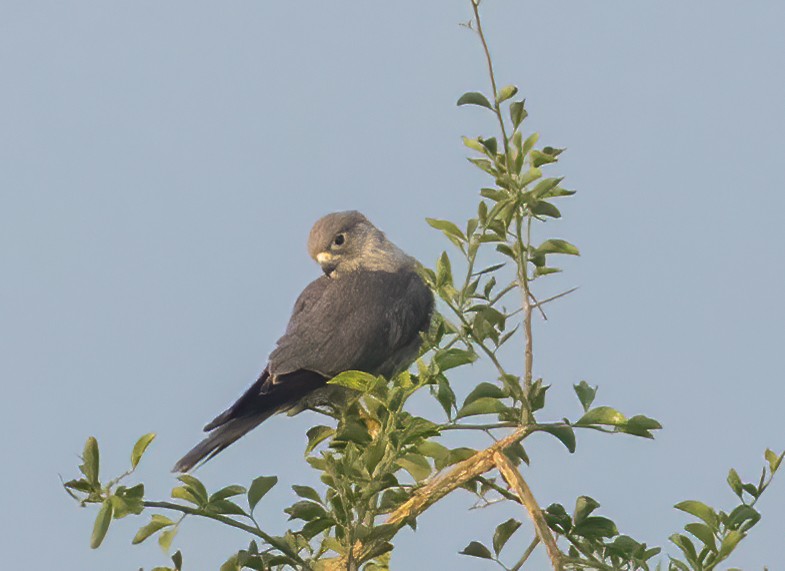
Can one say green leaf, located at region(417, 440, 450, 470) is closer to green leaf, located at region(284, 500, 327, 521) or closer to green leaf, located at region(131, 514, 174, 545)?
green leaf, located at region(284, 500, 327, 521)

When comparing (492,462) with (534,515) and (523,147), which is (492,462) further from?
(523,147)

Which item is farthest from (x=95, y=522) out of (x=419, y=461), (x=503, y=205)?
(x=503, y=205)

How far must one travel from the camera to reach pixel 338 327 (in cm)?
468

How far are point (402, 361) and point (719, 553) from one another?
7.15 ft

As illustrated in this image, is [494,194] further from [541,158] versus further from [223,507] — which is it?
[223,507]

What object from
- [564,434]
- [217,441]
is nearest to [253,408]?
[217,441]

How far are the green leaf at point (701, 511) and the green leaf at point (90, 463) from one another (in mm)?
1435

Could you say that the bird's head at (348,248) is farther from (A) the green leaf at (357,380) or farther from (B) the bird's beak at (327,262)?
(A) the green leaf at (357,380)

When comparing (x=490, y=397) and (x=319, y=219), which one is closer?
(x=490, y=397)

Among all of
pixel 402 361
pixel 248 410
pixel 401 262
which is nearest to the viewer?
pixel 248 410

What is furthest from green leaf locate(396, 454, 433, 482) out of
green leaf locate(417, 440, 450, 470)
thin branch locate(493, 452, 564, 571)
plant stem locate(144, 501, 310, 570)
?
plant stem locate(144, 501, 310, 570)

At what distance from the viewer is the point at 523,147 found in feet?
9.74

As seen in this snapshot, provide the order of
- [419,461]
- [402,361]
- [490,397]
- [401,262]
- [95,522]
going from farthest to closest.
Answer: [401,262], [402,361], [419,461], [490,397], [95,522]

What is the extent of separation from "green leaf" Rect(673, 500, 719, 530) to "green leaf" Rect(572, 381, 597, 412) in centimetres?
35
